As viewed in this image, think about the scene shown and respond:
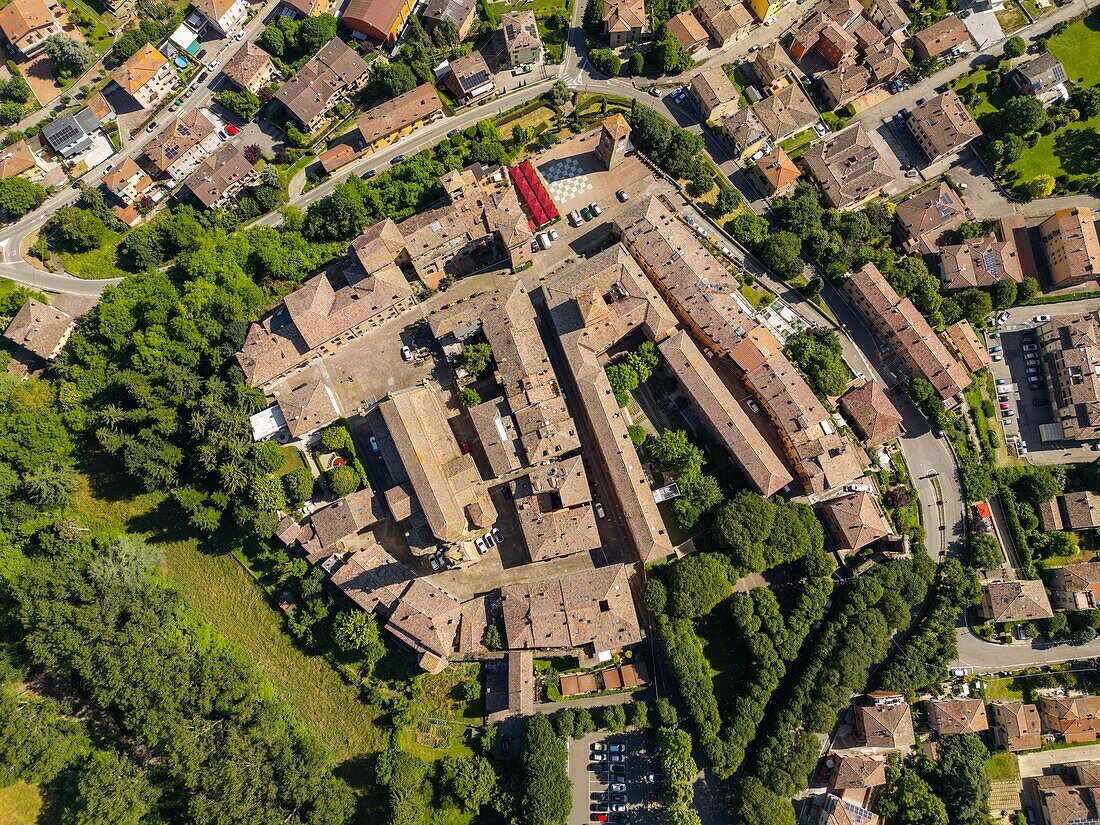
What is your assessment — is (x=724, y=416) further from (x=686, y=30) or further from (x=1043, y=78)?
(x=1043, y=78)

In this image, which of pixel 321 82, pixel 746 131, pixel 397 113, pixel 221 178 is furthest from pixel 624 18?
pixel 221 178

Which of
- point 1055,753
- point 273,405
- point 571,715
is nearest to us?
point 571,715

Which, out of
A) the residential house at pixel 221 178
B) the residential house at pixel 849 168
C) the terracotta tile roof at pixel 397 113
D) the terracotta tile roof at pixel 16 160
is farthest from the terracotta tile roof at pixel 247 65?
the residential house at pixel 849 168

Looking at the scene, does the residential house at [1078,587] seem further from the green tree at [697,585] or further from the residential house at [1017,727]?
the green tree at [697,585]

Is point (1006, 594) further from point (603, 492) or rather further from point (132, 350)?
point (132, 350)

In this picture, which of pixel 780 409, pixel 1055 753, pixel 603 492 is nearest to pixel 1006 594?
pixel 1055 753

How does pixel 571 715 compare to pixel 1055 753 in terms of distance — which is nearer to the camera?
pixel 571 715
